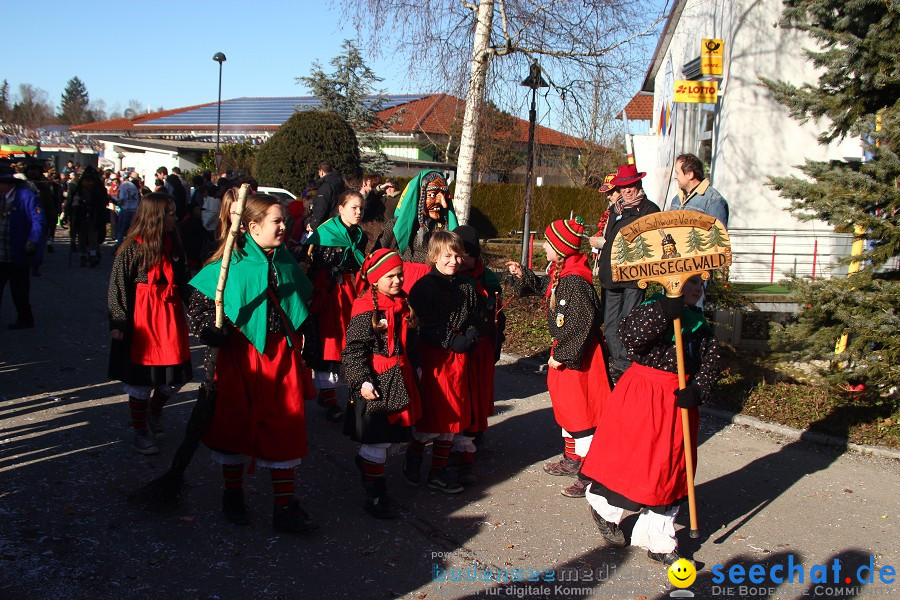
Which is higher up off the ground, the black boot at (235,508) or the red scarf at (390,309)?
the red scarf at (390,309)

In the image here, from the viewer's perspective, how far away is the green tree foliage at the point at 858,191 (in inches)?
258

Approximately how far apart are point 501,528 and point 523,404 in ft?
9.51

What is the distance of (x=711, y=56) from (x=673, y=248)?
34.1 ft

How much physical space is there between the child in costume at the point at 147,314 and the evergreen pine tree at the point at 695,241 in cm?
353

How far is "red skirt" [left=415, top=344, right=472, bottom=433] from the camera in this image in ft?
17.5

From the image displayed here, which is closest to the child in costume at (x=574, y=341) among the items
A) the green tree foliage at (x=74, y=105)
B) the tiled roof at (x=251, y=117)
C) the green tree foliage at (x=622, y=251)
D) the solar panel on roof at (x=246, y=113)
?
the green tree foliage at (x=622, y=251)

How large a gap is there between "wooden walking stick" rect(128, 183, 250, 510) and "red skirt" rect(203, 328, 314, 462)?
2.3 inches

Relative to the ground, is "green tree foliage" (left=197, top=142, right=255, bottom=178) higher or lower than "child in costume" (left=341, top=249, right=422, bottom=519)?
higher

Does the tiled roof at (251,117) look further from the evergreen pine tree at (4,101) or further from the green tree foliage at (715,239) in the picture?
the evergreen pine tree at (4,101)

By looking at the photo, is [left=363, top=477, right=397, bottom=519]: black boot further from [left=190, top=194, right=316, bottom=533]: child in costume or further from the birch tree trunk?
the birch tree trunk

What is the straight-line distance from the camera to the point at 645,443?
4.34m

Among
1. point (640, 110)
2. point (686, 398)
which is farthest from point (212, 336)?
point (640, 110)

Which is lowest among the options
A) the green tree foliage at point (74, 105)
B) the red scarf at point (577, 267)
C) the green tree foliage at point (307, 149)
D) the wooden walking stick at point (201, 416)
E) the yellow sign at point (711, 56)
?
the wooden walking stick at point (201, 416)

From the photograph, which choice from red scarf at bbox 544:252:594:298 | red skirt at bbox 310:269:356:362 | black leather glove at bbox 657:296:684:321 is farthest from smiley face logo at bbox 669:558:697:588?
red skirt at bbox 310:269:356:362
